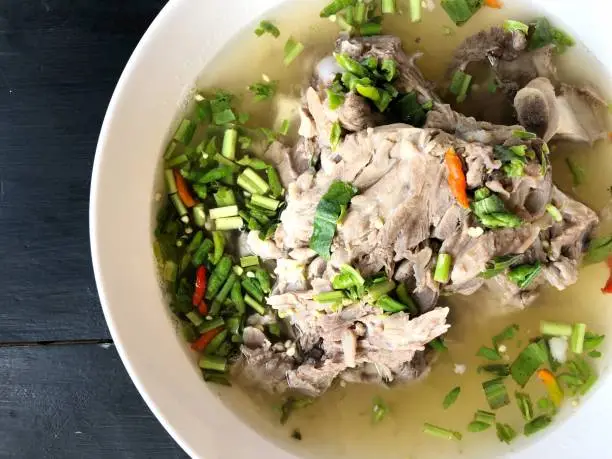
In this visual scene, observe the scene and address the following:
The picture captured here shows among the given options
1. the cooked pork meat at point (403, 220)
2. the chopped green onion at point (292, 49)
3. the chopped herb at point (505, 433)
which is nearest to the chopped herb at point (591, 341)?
the cooked pork meat at point (403, 220)

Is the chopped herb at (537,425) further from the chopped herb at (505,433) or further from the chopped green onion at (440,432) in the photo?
the chopped green onion at (440,432)

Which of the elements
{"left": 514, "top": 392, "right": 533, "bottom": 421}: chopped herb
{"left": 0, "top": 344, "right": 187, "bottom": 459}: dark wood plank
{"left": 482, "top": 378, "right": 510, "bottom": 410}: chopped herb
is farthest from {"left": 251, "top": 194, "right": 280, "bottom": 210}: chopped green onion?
{"left": 514, "top": 392, "right": 533, "bottom": 421}: chopped herb

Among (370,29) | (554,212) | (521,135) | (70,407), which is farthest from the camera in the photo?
(70,407)

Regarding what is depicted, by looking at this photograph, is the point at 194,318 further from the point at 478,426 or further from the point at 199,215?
the point at 478,426

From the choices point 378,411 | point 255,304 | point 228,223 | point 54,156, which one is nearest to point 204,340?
point 255,304

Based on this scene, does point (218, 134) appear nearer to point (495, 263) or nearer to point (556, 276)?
point (495, 263)

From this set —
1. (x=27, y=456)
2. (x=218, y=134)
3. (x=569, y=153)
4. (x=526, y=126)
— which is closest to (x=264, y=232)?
(x=218, y=134)

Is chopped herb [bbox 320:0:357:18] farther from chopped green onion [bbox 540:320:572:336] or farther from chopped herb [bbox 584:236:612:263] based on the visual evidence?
Answer: chopped green onion [bbox 540:320:572:336]
